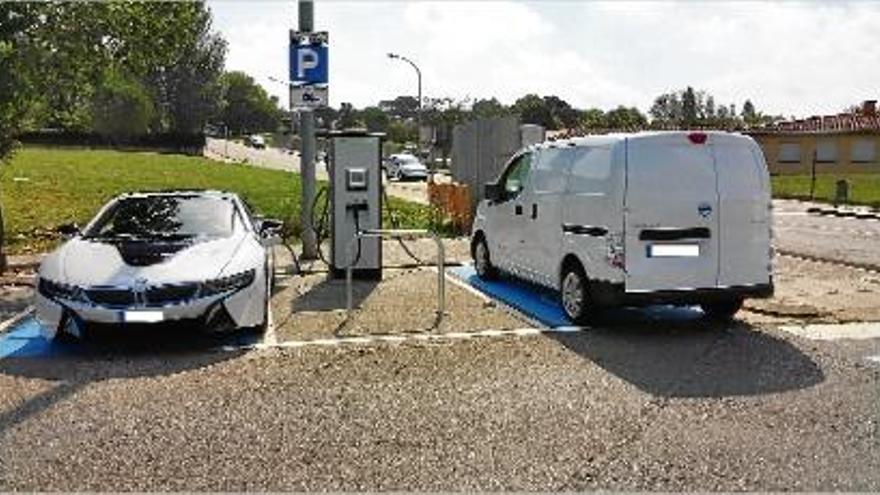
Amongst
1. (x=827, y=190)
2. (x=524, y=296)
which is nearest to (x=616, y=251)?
(x=524, y=296)

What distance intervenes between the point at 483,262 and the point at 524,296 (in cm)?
124

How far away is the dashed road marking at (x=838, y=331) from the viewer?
809cm

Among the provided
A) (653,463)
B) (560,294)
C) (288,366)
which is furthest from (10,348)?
(653,463)

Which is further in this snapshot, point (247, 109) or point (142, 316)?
point (247, 109)

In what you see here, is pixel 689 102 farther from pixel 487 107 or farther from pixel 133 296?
pixel 133 296

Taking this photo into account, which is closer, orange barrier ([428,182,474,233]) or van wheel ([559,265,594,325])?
van wheel ([559,265,594,325])

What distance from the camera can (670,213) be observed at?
7957 millimetres

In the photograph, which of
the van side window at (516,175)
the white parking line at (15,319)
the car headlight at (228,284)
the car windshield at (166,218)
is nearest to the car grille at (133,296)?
the car headlight at (228,284)

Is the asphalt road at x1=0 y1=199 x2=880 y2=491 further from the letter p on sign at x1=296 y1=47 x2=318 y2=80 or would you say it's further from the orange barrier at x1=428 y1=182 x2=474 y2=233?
the orange barrier at x1=428 y1=182 x2=474 y2=233

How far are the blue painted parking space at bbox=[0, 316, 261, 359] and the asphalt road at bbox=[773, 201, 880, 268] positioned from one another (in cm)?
942

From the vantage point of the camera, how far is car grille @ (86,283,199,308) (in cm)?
731

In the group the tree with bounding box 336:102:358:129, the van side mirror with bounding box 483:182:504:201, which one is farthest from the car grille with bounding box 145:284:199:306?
the tree with bounding box 336:102:358:129

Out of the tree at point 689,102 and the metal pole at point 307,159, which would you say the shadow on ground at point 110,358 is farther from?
the tree at point 689,102

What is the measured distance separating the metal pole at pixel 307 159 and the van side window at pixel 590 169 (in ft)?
16.9
